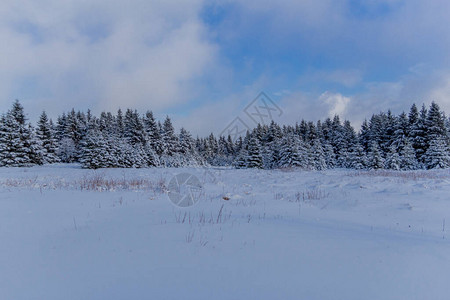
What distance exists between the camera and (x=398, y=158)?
2875cm

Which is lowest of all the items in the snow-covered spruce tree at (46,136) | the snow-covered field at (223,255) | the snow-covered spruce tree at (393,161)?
the snow-covered field at (223,255)

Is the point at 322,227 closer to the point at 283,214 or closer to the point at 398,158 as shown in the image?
the point at 283,214

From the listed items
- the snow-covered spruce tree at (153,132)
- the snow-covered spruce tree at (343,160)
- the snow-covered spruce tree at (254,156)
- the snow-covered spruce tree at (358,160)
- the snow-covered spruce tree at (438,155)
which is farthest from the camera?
the snow-covered spruce tree at (153,132)

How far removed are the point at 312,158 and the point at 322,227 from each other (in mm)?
34309

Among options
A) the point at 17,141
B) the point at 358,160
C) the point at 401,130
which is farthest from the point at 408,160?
the point at 17,141

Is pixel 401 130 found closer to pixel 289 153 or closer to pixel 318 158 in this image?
pixel 318 158

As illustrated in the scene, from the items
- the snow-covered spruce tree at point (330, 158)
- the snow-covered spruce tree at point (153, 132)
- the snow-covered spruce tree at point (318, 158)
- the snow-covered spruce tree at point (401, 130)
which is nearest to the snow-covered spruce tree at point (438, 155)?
the snow-covered spruce tree at point (401, 130)

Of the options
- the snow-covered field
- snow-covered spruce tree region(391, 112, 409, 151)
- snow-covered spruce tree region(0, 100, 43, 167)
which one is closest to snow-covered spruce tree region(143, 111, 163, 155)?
snow-covered spruce tree region(0, 100, 43, 167)

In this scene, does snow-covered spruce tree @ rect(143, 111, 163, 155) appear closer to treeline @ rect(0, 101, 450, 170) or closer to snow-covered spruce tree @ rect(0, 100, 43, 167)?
treeline @ rect(0, 101, 450, 170)

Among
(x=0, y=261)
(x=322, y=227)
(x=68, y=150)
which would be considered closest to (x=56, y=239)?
(x=0, y=261)

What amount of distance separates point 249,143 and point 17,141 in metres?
28.6

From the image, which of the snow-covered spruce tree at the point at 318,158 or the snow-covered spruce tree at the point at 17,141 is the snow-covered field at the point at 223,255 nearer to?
the snow-covered spruce tree at the point at 17,141

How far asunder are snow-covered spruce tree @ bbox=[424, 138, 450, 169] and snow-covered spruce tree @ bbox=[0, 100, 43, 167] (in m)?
46.6

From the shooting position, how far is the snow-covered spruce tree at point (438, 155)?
26297 millimetres
